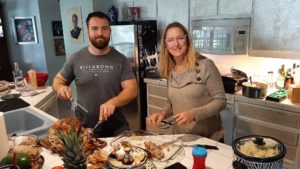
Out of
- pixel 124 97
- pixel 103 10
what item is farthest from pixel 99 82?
pixel 103 10

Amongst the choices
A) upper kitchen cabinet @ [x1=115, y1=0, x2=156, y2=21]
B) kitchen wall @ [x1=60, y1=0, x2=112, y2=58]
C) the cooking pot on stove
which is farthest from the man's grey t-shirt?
kitchen wall @ [x1=60, y1=0, x2=112, y2=58]

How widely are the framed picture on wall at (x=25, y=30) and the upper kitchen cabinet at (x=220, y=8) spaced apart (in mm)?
4340

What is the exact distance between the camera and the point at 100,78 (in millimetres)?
1990

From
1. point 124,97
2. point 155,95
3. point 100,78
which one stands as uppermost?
point 100,78

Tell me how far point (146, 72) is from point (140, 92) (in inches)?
12.2

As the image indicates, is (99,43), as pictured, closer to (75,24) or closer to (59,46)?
(75,24)

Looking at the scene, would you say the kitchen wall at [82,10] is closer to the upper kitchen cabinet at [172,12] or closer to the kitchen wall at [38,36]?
the upper kitchen cabinet at [172,12]

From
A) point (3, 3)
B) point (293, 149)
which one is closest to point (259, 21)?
point (293, 149)

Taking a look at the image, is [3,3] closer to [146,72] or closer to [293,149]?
[146,72]

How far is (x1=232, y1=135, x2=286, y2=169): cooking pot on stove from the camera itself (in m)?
0.99

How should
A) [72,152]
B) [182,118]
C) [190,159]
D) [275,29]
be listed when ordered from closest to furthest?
[72,152] → [190,159] → [182,118] → [275,29]

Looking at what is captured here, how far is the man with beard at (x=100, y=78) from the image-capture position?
1.99 meters

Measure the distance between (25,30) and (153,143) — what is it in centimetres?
580

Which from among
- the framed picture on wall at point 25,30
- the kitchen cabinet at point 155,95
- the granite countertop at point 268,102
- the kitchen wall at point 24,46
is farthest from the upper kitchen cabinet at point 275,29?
the framed picture on wall at point 25,30
